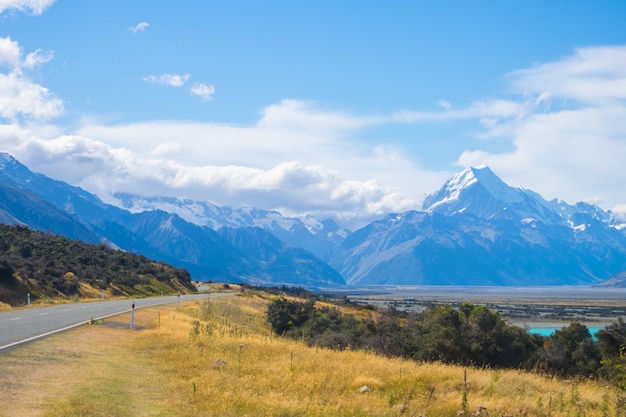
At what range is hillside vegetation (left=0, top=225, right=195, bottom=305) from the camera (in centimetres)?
5144

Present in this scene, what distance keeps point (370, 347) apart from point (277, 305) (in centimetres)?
1595

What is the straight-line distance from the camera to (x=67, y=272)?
63.5 m

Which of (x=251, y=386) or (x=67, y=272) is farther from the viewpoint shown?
(x=67, y=272)

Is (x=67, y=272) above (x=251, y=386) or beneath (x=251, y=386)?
above

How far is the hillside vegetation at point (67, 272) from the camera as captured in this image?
5144cm

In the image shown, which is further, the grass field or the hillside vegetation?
the hillside vegetation

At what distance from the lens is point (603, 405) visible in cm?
1355

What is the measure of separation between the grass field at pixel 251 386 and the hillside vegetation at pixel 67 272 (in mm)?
34339

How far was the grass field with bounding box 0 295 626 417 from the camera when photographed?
11.8 metres

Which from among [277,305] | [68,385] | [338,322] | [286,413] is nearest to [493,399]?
[286,413]

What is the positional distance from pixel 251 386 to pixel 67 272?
5521 cm

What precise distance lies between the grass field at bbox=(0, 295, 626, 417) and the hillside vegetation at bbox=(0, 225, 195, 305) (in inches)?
1352

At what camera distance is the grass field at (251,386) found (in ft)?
38.8

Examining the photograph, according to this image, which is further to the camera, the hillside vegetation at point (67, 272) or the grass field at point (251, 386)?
the hillside vegetation at point (67, 272)
